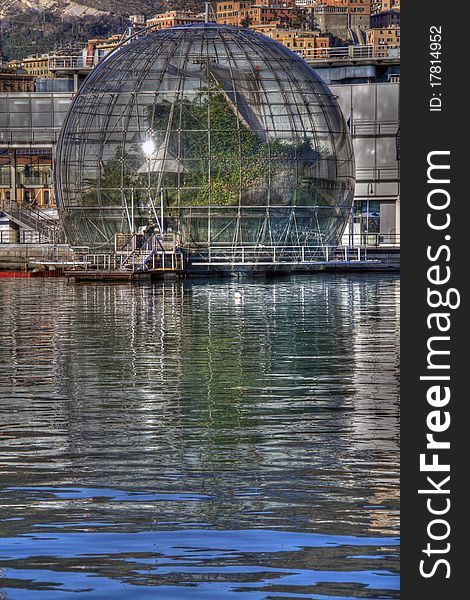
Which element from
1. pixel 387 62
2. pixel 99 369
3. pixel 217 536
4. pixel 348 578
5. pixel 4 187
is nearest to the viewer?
pixel 348 578

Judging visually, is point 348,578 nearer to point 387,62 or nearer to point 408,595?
point 408,595

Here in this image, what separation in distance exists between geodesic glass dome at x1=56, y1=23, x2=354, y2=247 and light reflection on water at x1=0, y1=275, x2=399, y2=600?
31816 mm

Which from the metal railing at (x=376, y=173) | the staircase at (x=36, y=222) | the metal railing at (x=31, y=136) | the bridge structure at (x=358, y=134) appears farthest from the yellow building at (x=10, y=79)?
the staircase at (x=36, y=222)

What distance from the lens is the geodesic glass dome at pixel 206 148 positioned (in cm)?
7038

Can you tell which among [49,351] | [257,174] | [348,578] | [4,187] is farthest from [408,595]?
[4,187]

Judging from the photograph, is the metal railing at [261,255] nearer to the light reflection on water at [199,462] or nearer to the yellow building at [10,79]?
the light reflection on water at [199,462]

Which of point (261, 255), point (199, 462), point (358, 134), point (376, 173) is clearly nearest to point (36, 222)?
point (261, 255)

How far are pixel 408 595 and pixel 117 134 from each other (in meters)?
59.3

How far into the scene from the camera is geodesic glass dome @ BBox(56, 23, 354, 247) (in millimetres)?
70375

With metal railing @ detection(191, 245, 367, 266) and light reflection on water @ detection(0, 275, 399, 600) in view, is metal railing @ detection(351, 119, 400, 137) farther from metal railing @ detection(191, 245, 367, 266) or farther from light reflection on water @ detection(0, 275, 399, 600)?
light reflection on water @ detection(0, 275, 399, 600)

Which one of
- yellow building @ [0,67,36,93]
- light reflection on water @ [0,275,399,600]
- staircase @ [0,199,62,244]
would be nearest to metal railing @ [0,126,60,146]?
staircase @ [0,199,62,244]

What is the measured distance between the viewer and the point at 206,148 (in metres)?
70.4

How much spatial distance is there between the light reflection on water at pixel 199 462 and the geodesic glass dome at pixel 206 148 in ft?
104

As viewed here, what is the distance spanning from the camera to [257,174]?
70438 millimetres
